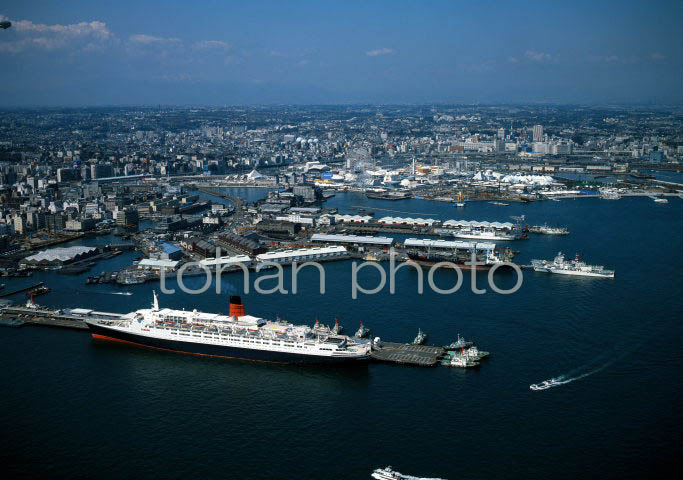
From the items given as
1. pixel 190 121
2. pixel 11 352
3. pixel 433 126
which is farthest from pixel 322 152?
pixel 11 352

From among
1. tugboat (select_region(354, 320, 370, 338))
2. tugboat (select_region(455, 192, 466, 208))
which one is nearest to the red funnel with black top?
tugboat (select_region(354, 320, 370, 338))

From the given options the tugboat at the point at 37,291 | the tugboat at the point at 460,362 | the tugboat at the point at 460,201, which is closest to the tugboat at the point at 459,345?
the tugboat at the point at 460,362

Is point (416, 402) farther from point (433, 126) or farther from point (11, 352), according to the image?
point (433, 126)

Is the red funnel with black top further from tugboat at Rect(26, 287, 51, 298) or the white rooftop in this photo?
the white rooftop

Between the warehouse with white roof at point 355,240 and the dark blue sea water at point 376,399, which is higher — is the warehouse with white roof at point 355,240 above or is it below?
above

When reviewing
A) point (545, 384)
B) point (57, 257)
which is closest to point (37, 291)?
point (57, 257)

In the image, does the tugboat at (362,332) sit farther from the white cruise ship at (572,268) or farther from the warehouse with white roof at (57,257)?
the warehouse with white roof at (57,257)

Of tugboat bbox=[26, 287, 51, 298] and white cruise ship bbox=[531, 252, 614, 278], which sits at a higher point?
white cruise ship bbox=[531, 252, 614, 278]

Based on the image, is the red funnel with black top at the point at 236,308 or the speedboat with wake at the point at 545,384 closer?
the speedboat with wake at the point at 545,384
